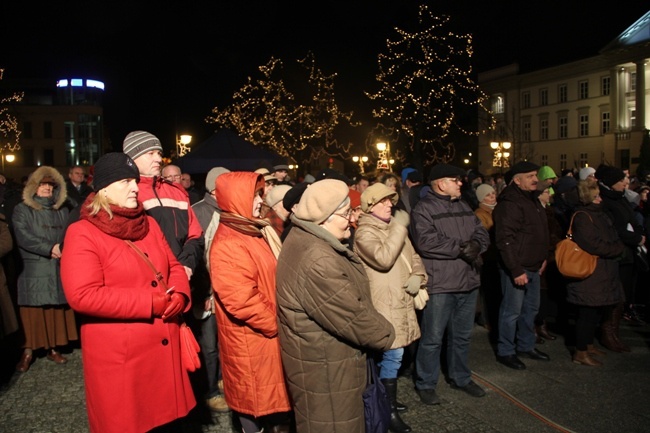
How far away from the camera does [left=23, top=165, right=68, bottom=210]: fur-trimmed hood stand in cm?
711

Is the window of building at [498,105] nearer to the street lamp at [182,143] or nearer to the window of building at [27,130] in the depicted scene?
the street lamp at [182,143]

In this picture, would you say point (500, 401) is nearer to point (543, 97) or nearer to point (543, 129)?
point (543, 97)

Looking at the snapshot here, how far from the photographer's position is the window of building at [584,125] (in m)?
64.1

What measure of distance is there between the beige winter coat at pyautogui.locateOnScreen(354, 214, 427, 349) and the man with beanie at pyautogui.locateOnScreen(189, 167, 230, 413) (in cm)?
141

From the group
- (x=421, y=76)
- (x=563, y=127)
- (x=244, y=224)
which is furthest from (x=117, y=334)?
(x=563, y=127)

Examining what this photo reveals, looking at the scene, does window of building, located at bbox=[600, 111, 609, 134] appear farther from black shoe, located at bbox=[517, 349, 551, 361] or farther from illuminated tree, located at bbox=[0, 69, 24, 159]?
black shoe, located at bbox=[517, 349, 551, 361]

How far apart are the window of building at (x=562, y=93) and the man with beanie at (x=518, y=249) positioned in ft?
211

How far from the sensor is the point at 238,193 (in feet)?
14.5

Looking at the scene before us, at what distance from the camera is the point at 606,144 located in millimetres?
60531

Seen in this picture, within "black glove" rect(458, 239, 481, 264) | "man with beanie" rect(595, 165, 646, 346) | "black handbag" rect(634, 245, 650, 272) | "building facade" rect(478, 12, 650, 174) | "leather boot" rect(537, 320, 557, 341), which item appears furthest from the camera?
"building facade" rect(478, 12, 650, 174)

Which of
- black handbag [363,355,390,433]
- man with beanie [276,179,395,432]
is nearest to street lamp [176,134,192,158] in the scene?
man with beanie [276,179,395,432]

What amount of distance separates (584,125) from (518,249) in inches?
2519

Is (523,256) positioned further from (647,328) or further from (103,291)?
(103,291)

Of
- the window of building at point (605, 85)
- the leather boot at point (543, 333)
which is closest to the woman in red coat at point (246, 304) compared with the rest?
the leather boot at point (543, 333)
